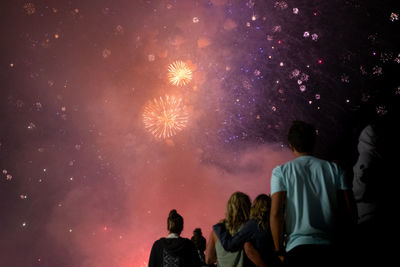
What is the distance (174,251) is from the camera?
3664 mm

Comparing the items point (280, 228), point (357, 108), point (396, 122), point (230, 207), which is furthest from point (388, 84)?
point (280, 228)

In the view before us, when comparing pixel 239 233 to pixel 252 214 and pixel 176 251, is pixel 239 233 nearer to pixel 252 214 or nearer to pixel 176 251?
pixel 252 214

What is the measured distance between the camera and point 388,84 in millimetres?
6832

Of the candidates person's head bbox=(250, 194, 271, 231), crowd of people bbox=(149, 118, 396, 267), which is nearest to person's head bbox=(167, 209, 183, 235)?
crowd of people bbox=(149, 118, 396, 267)

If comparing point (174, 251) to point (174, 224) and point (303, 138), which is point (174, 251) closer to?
point (174, 224)

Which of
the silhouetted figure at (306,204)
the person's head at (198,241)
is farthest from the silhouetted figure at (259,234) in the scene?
the person's head at (198,241)

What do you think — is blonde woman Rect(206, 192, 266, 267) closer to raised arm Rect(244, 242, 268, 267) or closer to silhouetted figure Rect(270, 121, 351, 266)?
raised arm Rect(244, 242, 268, 267)

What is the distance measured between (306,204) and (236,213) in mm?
1016

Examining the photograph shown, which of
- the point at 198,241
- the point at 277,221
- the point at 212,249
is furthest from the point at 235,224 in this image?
the point at 198,241

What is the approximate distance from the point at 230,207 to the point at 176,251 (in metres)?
1.08

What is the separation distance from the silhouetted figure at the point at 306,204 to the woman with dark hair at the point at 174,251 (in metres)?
1.89

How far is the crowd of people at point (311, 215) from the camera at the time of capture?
6.16ft

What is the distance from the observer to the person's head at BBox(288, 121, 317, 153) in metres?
2.15

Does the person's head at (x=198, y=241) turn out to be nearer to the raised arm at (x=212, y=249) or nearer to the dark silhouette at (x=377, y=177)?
the raised arm at (x=212, y=249)
